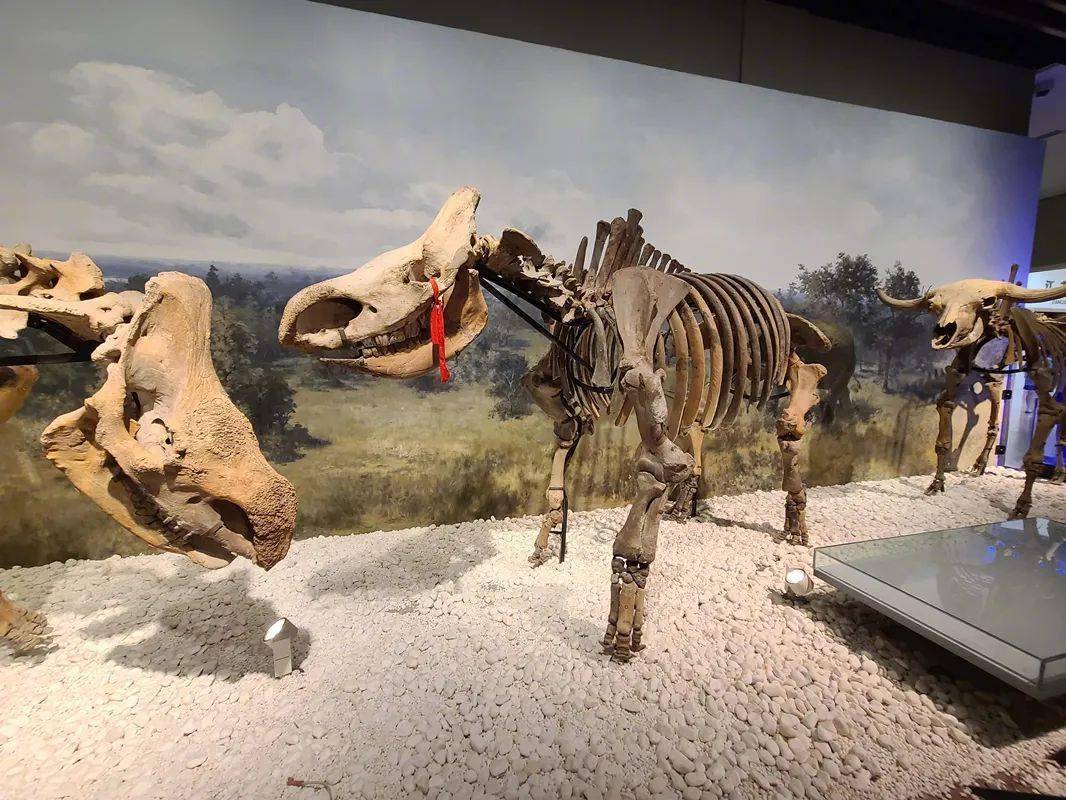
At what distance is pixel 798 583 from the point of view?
3045 millimetres

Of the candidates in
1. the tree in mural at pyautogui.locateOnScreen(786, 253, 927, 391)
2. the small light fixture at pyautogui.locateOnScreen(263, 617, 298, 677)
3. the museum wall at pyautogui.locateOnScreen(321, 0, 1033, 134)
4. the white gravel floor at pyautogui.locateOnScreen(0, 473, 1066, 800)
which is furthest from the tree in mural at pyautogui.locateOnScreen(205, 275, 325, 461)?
the tree in mural at pyautogui.locateOnScreen(786, 253, 927, 391)

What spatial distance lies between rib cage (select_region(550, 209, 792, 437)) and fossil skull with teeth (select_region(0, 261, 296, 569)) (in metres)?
1.72

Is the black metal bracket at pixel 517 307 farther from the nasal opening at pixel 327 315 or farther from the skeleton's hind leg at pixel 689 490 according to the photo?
the skeleton's hind leg at pixel 689 490

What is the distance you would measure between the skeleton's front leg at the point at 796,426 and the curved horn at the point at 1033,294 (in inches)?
81.9

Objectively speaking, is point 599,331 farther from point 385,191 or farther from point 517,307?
point 385,191

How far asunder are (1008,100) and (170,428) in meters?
7.89

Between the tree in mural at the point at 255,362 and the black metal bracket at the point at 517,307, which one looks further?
the tree in mural at the point at 255,362

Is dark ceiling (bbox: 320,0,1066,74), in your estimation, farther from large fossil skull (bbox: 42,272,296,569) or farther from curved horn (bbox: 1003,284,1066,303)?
large fossil skull (bbox: 42,272,296,569)

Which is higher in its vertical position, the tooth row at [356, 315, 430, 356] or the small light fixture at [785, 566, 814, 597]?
the tooth row at [356, 315, 430, 356]

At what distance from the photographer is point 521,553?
3695 mm

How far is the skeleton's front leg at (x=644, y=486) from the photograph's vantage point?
2.33 m

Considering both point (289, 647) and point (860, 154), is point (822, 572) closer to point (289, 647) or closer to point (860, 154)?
point (289, 647)

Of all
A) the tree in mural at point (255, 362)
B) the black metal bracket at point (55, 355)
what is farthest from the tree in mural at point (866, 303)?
the black metal bracket at point (55, 355)

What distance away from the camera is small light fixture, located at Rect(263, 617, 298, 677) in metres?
2.27
